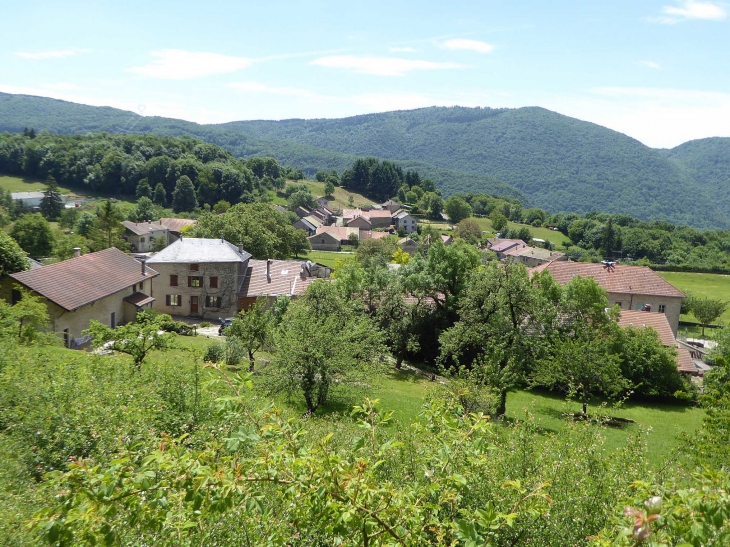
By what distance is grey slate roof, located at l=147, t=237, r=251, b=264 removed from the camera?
45625 millimetres

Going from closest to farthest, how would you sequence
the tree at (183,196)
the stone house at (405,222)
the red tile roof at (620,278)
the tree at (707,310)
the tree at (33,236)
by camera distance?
1. the tree at (33,236)
2. the red tile roof at (620,278)
3. the tree at (707,310)
4. the tree at (183,196)
5. the stone house at (405,222)

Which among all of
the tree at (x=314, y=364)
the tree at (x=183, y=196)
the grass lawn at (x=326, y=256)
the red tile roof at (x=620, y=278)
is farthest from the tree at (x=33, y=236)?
the tree at (x=183, y=196)

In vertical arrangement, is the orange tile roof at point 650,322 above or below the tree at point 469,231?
above

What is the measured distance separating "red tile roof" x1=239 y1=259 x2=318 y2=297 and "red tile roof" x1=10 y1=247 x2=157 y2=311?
26.9ft

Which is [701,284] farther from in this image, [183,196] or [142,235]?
[183,196]

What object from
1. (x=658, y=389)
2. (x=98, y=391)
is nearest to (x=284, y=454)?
(x=98, y=391)

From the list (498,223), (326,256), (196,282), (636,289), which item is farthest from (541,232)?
(196,282)

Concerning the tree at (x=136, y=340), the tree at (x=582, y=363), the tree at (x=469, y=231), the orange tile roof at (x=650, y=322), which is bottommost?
the tree at (x=469, y=231)

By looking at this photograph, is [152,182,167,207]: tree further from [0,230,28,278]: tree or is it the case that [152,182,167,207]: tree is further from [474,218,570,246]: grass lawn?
[0,230,28,278]: tree

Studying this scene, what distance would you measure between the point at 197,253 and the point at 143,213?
7088 cm

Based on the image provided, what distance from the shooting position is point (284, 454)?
15.4 ft

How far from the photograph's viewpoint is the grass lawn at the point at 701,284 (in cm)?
8638

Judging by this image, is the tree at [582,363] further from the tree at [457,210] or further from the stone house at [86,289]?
the tree at [457,210]

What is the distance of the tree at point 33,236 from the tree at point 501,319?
50.6m
